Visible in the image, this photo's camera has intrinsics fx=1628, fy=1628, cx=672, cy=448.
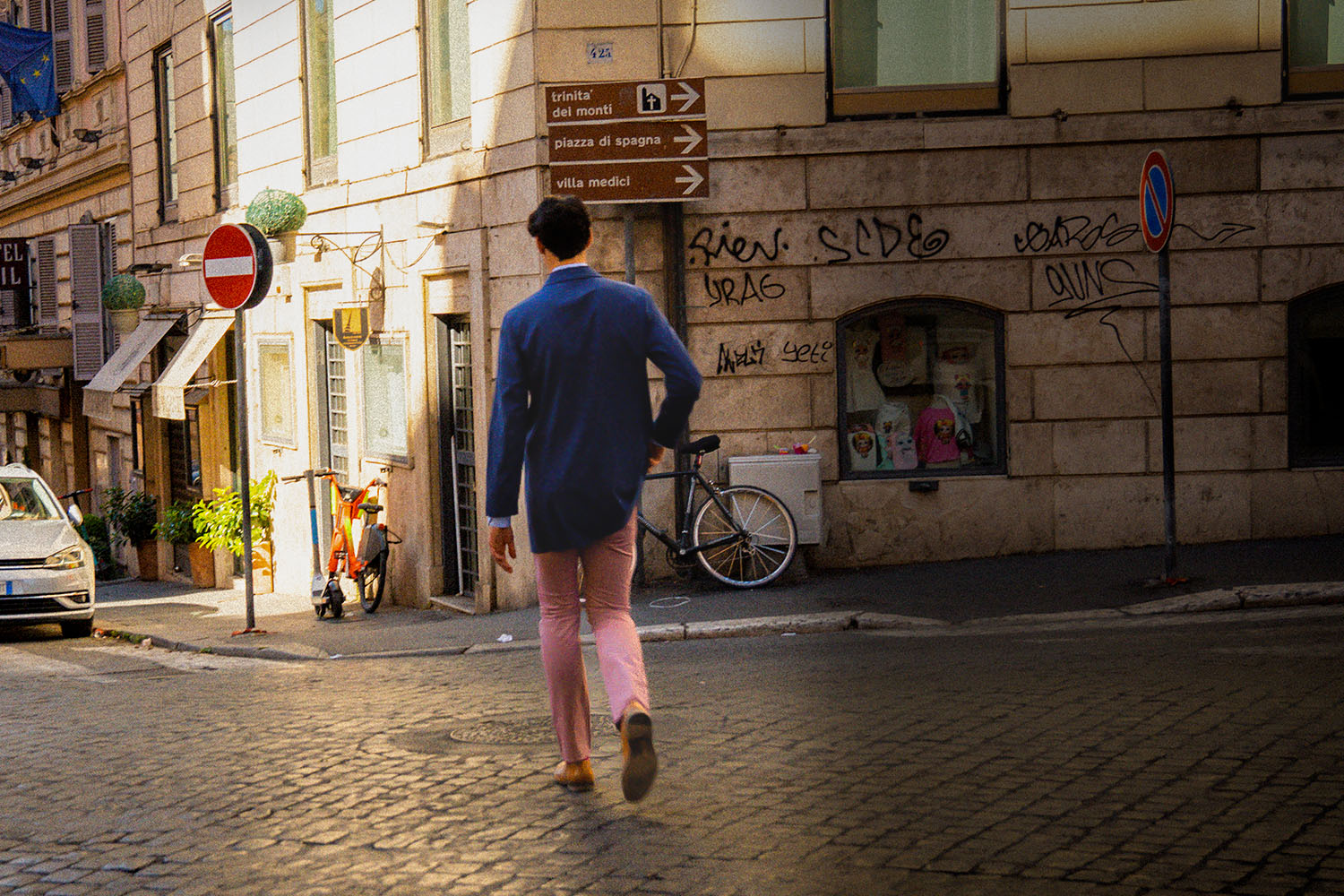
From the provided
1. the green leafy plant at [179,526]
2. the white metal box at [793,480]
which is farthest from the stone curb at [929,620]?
the green leafy plant at [179,526]

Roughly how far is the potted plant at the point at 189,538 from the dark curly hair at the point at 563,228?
1505cm

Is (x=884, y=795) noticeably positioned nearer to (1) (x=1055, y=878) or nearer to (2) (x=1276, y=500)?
(1) (x=1055, y=878)

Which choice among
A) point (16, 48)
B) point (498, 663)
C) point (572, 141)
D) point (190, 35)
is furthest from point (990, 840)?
point (16, 48)

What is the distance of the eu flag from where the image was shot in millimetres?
26453

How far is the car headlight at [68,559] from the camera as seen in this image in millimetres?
13688

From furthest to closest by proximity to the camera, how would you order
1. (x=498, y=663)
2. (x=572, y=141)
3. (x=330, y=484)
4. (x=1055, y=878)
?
(x=330, y=484) < (x=572, y=141) < (x=498, y=663) < (x=1055, y=878)

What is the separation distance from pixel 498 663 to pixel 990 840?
5.11 m

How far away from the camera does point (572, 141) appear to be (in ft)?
38.3

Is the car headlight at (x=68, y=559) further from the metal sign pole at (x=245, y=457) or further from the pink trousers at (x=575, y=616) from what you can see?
the pink trousers at (x=575, y=616)

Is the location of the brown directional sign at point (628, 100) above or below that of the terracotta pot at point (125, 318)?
above

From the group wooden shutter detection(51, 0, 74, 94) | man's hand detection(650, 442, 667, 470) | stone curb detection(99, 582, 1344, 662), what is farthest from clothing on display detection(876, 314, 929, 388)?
wooden shutter detection(51, 0, 74, 94)

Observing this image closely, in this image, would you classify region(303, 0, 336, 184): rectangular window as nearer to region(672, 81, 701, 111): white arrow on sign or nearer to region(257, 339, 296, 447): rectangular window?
region(257, 339, 296, 447): rectangular window

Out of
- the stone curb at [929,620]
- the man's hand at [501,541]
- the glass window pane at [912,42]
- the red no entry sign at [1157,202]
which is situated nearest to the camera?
the man's hand at [501,541]

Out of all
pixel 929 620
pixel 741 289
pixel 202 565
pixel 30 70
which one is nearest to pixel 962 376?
pixel 741 289
